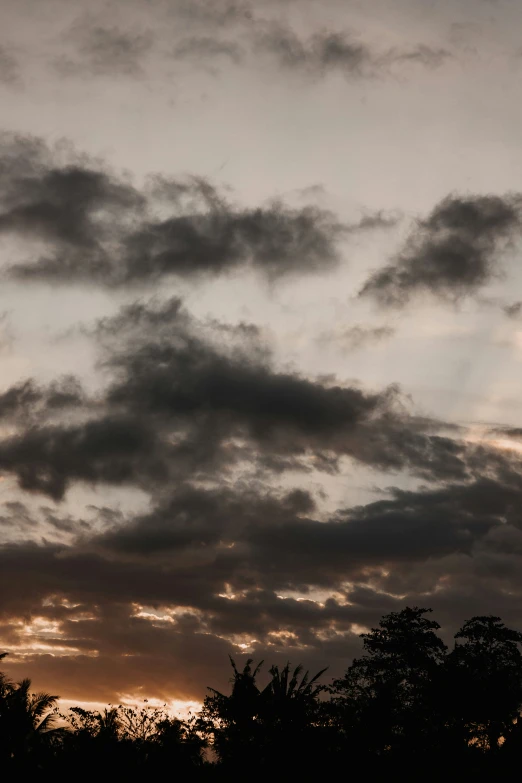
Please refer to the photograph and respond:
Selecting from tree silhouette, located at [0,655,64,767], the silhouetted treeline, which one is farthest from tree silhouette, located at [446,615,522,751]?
tree silhouette, located at [0,655,64,767]

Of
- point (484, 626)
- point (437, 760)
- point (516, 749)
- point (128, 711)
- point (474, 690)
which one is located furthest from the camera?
point (128, 711)

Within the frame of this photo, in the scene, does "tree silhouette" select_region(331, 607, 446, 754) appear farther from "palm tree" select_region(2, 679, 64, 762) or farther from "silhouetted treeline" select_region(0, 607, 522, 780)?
"palm tree" select_region(2, 679, 64, 762)

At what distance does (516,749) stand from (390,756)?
786 centimetres

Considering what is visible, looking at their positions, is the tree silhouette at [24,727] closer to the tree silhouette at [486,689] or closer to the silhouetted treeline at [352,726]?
the silhouetted treeline at [352,726]

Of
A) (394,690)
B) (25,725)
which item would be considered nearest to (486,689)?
(394,690)

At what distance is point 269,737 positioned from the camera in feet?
157

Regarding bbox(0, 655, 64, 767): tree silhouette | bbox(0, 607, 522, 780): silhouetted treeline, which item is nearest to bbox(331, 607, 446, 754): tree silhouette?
bbox(0, 607, 522, 780): silhouetted treeline

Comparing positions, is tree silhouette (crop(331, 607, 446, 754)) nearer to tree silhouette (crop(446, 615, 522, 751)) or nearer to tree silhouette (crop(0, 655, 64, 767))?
tree silhouette (crop(446, 615, 522, 751))

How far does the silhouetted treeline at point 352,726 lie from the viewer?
44.5 m

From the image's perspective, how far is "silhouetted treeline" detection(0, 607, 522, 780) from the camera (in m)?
44.5

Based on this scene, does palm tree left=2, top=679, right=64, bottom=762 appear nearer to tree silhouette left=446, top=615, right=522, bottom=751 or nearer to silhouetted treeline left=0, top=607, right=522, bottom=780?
silhouetted treeline left=0, top=607, right=522, bottom=780

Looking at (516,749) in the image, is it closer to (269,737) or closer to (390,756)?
(390,756)

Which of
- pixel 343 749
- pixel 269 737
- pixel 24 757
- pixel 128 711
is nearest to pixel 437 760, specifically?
pixel 343 749

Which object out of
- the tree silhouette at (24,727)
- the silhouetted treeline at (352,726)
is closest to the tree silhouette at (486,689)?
the silhouetted treeline at (352,726)
